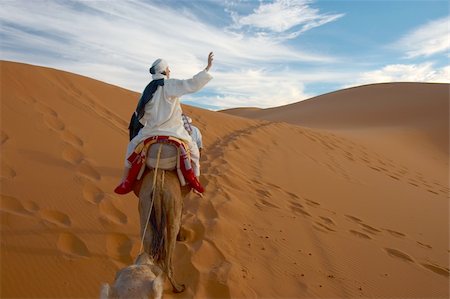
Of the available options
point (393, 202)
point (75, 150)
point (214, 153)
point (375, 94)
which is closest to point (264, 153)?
point (214, 153)

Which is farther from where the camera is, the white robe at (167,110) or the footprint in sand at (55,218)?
the footprint in sand at (55,218)

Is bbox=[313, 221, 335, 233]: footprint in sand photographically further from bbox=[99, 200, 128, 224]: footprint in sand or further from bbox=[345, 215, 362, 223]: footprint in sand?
bbox=[99, 200, 128, 224]: footprint in sand

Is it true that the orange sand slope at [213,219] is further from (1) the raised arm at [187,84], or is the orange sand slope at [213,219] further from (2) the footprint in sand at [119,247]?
(1) the raised arm at [187,84]

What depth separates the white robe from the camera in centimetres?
317

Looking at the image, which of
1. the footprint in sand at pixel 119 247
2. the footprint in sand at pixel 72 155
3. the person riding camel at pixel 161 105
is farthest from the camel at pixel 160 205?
the footprint in sand at pixel 72 155

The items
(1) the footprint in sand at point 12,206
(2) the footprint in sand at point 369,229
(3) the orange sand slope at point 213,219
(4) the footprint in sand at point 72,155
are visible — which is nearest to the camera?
(3) the orange sand slope at point 213,219

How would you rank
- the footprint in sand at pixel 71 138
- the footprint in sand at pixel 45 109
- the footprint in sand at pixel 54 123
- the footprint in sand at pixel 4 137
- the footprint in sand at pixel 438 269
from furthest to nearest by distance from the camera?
the footprint in sand at pixel 45 109
the footprint in sand at pixel 54 123
the footprint in sand at pixel 71 138
the footprint in sand at pixel 4 137
the footprint in sand at pixel 438 269

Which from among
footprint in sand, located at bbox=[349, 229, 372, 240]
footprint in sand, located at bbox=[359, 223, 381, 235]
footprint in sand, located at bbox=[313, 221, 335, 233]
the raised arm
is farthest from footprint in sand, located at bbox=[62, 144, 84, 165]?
footprint in sand, located at bbox=[359, 223, 381, 235]

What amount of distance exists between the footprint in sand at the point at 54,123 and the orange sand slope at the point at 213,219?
0.03m

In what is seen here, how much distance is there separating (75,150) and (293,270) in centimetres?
405

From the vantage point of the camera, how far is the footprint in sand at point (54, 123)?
255 inches

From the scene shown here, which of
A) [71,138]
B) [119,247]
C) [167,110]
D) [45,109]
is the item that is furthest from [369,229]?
[45,109]

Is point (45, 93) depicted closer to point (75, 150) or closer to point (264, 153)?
point (75, 150)

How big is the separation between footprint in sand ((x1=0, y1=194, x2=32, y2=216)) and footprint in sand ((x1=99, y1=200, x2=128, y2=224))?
0.81 m
